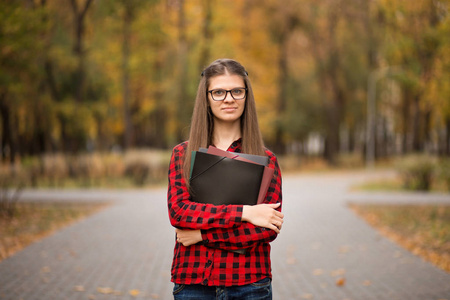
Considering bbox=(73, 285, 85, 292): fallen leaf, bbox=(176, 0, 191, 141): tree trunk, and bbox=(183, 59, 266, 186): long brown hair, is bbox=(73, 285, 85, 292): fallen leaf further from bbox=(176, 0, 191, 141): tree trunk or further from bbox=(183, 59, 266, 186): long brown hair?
bbox=(176, 0, 191, 141): tree trunk

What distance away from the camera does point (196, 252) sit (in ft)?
7.79

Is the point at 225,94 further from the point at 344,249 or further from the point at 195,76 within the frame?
the point at 195,76

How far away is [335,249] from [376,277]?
2.03 m

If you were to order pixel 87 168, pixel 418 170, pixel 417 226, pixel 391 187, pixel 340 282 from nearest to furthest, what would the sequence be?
pixel 340 282
pixel 417 226
pixel 418 170
pixel 391 187
pixel 87 168

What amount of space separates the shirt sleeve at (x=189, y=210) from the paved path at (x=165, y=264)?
3.48 metres

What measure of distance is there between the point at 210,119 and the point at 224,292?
0.84 meters

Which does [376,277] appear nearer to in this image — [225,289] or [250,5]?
[225,289]

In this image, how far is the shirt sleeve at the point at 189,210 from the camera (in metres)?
2.29

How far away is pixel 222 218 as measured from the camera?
2.29 meters

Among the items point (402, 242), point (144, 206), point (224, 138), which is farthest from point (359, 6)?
point (224, 138)

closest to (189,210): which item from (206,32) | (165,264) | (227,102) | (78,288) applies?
(227,102)

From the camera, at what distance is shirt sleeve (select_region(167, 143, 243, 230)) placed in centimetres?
229

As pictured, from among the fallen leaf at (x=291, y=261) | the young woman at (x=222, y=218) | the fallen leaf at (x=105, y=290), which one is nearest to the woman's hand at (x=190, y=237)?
the young woman at (x=222, y=218)

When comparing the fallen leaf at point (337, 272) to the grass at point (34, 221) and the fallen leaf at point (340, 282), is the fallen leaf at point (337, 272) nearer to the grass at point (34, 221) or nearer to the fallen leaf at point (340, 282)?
the fallen leaf at point (340, 282)
